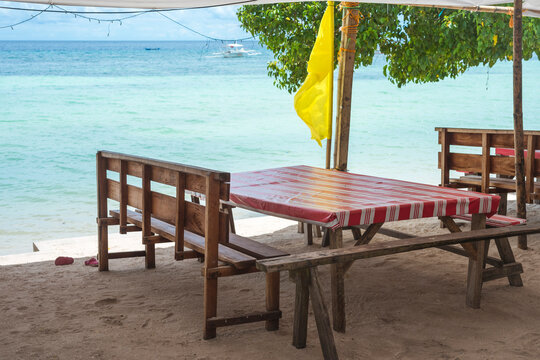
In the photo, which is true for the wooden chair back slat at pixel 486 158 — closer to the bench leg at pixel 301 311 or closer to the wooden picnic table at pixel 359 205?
the wooden picnic table at pixel 359 205

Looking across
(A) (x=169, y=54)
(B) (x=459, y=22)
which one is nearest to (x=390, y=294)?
(B) (x=459, y=22)

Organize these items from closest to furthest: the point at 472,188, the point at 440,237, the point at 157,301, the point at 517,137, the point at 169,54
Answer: the point at 440,237
the point at 157,301
the point at 517,137
the point at 472,188
the point at 169,54

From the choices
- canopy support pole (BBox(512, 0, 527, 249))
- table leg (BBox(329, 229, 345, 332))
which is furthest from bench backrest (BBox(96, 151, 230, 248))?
canopy support pole (BBox(512, 0, 527, 249))

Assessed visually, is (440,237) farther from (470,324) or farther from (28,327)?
(28,327)

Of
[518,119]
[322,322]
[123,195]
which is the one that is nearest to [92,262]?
[123,195]

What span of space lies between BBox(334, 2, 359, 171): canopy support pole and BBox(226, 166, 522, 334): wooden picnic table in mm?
1162

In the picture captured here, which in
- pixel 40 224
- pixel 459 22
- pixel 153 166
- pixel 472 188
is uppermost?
pixel 459 22

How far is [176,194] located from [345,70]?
2746mm

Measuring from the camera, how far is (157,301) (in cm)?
405

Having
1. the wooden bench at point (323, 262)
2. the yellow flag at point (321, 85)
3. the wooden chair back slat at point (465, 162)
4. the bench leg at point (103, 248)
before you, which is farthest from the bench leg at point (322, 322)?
the wooden chair back slat at point (465, 162)

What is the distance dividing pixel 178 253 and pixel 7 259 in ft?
7.90

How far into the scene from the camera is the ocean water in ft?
43.2

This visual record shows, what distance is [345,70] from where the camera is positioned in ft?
18.6

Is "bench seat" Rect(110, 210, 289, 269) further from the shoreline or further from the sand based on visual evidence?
the shoreline
